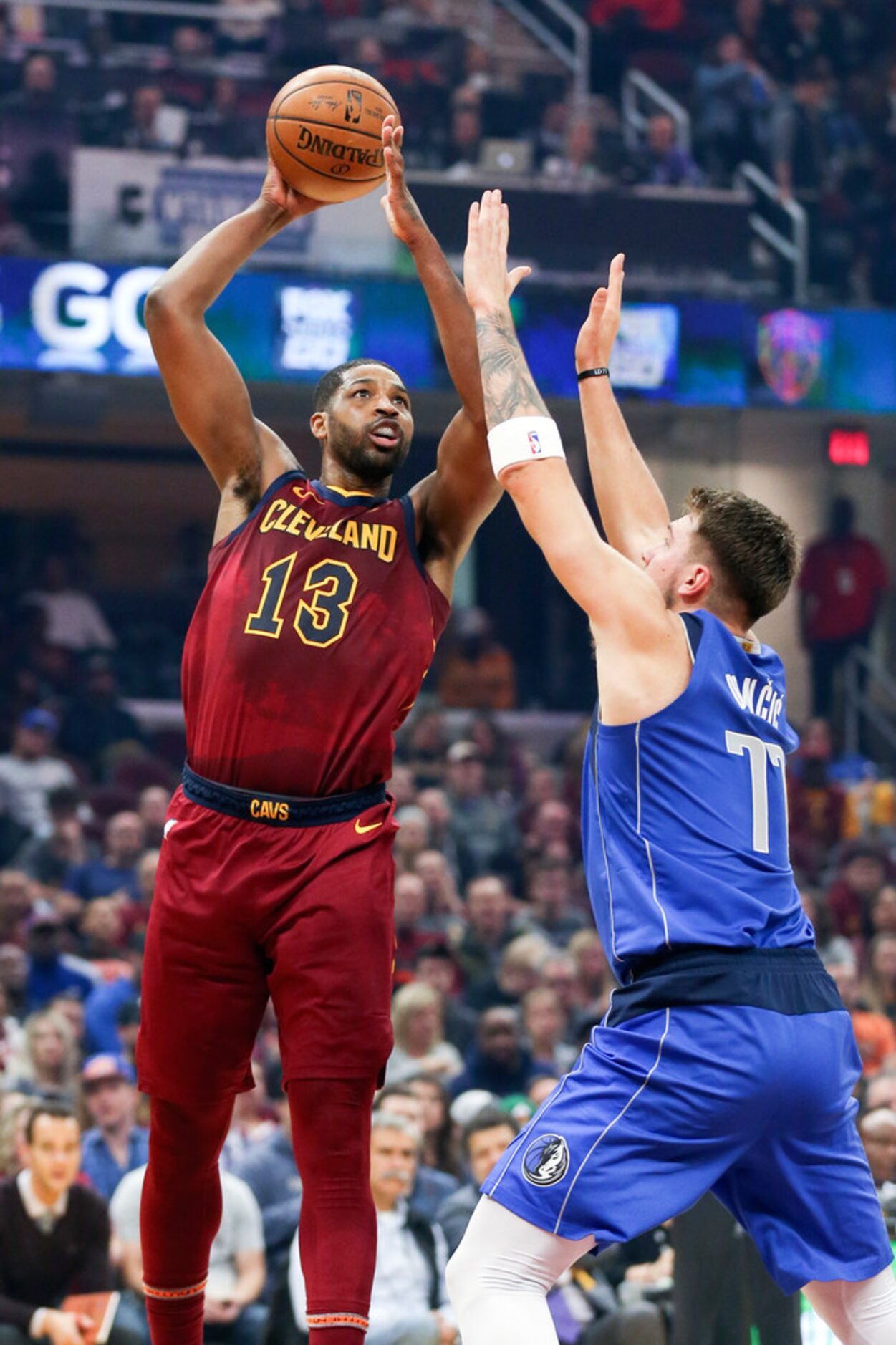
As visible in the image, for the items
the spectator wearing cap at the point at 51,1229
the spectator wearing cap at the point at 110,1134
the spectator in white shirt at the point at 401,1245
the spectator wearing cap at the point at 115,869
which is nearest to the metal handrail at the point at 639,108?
the spectator wearing cap at the point at 115,869

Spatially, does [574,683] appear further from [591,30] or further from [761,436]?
[591,30]

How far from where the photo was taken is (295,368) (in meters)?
13.6

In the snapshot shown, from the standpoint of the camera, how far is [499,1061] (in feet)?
30.4

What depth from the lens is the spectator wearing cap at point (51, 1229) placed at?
A: 6871mm

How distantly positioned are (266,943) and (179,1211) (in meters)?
0.65

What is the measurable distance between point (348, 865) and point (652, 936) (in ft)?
2.67

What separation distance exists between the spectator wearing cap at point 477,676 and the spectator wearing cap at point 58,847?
4566mm

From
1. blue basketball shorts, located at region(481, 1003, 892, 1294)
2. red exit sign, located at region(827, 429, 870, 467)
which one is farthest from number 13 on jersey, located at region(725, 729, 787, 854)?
red exit sign, located at region(827, 429, 870, 467)

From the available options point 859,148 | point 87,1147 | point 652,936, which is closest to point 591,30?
point 859,148

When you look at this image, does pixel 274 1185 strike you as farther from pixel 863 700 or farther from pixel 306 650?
pixel 863 700

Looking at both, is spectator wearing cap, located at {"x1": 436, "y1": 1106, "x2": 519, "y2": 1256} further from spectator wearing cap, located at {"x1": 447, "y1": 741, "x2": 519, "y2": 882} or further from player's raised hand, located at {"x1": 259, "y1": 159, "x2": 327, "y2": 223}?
spectator wearing cap, located at {"x1": 447, "y1": 741, "x2": 519, "y2": 882}

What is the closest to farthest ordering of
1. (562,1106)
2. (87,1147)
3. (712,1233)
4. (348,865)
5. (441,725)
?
(562,1106) → (348,865) → (712,1233) → (87,1147) → (441,725)

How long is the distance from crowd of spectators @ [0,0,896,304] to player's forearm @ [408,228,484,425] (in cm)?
954

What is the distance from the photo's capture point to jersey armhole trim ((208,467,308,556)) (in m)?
4.51
